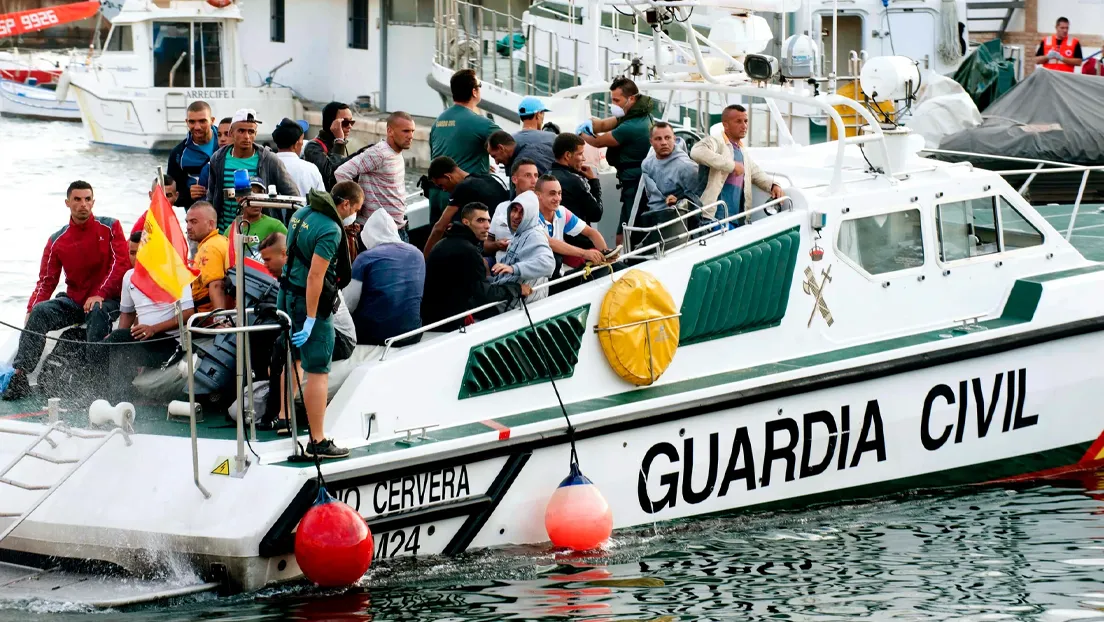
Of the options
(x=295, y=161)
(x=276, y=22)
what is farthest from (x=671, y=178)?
(x=276, y=22)

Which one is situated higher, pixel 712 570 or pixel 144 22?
pixel 144 22

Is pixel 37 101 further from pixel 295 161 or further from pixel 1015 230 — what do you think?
pixel 1015 230

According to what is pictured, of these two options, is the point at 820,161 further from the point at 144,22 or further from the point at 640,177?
the point at 144,22

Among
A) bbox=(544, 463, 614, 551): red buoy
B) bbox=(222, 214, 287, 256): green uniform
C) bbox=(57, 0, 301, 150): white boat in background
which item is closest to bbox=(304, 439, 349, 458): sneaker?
bbox=(544, 463, 614, 551): red buoy

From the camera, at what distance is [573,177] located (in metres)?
8.34

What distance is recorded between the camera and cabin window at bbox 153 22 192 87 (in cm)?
3024

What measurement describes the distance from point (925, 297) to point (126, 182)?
20675 millimetres

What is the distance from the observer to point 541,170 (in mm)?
8836

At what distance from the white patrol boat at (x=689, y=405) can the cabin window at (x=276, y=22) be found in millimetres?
Answer: 28212

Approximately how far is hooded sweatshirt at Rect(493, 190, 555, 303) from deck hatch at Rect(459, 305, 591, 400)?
236mm

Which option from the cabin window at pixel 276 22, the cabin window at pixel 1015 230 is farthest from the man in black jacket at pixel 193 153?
the cabin window at pixel 276 22

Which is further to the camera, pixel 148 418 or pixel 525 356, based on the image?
pixel 525 356

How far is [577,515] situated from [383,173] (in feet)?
9.20

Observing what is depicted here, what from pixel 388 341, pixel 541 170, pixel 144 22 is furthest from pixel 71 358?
pixel 144 22
